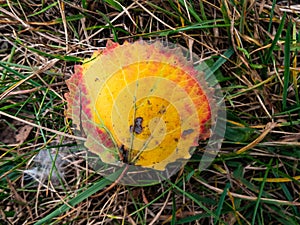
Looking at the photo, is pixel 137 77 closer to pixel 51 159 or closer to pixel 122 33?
pixel 122 33

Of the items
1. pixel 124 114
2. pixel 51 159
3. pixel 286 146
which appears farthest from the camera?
pixel 51 159

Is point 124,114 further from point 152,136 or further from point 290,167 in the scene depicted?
point 290,167

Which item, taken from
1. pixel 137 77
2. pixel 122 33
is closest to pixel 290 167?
pixel 137 77

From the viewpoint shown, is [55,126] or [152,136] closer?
[152,136]

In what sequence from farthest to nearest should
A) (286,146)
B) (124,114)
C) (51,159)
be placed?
(51,159) < (286,146) < (124,114)

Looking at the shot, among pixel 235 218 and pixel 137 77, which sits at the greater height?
pixel 137 77

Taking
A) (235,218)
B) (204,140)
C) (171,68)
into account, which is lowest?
(235,218)
